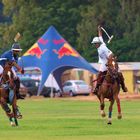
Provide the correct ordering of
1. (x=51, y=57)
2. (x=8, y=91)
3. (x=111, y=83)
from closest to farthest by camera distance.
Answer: (x=8, y=91) < (x=111, y=83) < (x=51, y=57)

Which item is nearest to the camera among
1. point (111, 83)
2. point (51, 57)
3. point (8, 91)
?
point (8, 91)

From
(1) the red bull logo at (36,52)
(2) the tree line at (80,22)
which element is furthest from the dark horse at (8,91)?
(2) the tree line at (80,22)

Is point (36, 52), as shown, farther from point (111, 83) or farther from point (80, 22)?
point (111, 83)

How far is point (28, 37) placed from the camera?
92.0 m

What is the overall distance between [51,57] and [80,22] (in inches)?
1009

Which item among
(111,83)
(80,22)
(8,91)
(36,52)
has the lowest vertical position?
(8,91)

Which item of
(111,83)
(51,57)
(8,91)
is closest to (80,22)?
(51,57)

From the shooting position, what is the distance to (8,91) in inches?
979

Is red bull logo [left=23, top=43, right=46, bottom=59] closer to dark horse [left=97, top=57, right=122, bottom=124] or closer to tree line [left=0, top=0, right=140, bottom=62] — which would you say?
tree line [left=0, top=0, right=140, bottom=62]

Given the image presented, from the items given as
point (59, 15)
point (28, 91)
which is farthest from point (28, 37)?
point (28, 91)

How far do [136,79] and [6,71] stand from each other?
168 ft

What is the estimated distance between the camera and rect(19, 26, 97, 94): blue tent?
6469 centimetres

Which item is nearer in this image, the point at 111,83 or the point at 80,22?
the point at 111,83

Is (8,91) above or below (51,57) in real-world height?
below
